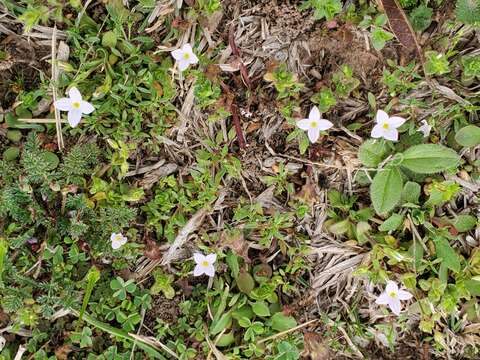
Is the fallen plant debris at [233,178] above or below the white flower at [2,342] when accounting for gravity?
above

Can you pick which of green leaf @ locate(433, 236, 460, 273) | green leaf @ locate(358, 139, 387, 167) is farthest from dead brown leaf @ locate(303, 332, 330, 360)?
green leaf @ locate(358, 139, 387, 167)

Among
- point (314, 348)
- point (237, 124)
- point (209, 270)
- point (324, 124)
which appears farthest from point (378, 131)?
point (314, 348)

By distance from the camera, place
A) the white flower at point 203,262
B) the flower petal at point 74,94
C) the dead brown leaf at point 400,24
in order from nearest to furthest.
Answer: the flower petal at point 74,94, the dead brown leaf at point 400,24, the white flower at point 203,262

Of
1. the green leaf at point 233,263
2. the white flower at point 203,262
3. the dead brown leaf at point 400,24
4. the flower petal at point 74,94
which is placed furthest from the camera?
the green leaf at point 233,263

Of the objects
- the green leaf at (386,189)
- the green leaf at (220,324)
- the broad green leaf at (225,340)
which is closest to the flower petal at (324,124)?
the green leaf at (386,189)

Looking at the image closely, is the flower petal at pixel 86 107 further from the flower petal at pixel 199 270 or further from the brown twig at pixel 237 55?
the flower petal at pixel 199 270
